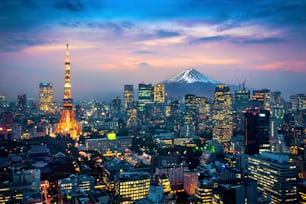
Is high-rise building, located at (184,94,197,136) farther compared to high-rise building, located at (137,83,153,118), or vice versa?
high-rise building, located at (137,83,153,118)

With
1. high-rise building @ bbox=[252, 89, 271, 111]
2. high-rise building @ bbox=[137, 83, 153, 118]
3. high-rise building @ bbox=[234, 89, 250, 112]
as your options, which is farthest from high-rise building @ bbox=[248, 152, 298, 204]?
high-rise building @ bbox=[137, 83, 153, 118]

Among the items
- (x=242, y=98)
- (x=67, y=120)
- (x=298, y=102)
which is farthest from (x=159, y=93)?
(x=67, y=120)

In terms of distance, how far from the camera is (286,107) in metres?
26.4

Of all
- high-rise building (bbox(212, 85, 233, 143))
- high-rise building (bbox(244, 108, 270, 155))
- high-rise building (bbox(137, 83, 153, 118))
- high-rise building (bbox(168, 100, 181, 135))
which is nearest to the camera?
high-rise building (bbox(244, 108, 270, 155))

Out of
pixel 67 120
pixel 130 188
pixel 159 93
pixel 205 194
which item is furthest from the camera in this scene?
pixel 159 93

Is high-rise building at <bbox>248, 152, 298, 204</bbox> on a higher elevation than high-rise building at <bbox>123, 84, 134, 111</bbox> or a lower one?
lower

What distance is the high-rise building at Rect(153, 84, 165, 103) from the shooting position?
31.6 metres

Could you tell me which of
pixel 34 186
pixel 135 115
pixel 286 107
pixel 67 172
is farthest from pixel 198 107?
pixel 34 186

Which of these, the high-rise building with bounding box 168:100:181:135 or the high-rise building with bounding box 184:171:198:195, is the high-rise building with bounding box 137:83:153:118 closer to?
the high-rise building with bounding box 168:100:181:135

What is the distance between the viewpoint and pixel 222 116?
22.5 metres

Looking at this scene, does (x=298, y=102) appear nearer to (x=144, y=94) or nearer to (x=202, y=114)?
(x=202, y=114)

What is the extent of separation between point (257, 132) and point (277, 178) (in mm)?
6052

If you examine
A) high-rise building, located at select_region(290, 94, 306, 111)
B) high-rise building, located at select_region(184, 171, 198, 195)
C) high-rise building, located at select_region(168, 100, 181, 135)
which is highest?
high-rise building, located at select_region(290, 94, 306, 111)

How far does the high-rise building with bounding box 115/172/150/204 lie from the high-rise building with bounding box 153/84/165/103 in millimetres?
22551
